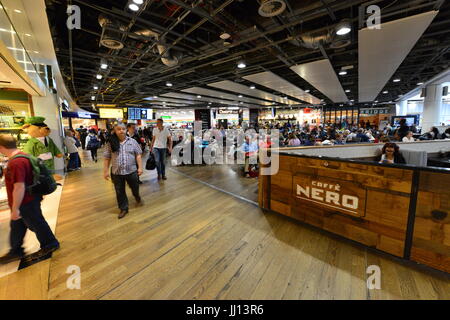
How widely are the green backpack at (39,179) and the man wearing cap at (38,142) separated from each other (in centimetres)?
111

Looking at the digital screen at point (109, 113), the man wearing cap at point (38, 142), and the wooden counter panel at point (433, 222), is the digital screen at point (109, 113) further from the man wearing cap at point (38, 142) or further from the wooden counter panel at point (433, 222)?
the wooden counter panel at point (433, 222)

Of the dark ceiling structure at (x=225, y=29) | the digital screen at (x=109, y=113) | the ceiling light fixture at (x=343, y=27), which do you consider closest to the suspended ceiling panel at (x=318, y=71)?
the dark ceiling structure at (x=225, y=29)

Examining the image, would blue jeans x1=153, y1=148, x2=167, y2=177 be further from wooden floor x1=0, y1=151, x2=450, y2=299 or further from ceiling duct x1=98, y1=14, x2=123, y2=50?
ceiling duct x1=98, y1=14, x2=123, y2=50

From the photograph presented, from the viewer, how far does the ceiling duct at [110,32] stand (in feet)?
11.7

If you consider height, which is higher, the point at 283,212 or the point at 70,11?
the point at 70,11

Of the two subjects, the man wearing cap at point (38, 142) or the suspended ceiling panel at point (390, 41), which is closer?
the man wearing cap at point (38, 142)

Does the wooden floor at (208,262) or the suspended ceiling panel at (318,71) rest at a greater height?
the suspended ceiling panel at (318,71)

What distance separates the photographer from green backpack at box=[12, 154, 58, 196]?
1949mm

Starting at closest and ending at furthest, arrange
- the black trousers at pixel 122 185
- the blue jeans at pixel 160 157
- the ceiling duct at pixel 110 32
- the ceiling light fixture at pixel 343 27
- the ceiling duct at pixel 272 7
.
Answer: the ceiling duct at pixel 272 7 < the black trousers at pixel 122 185 < the ceiling light fixture at pixel 343 27 < the ceiling duct at pixel 110 32 < the blue jeans at pixel 160 157

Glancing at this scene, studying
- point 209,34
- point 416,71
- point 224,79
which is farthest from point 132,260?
point 416,71

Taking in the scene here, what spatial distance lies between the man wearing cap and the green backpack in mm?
1108

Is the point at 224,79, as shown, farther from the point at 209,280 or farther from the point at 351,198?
the point at 209,280
